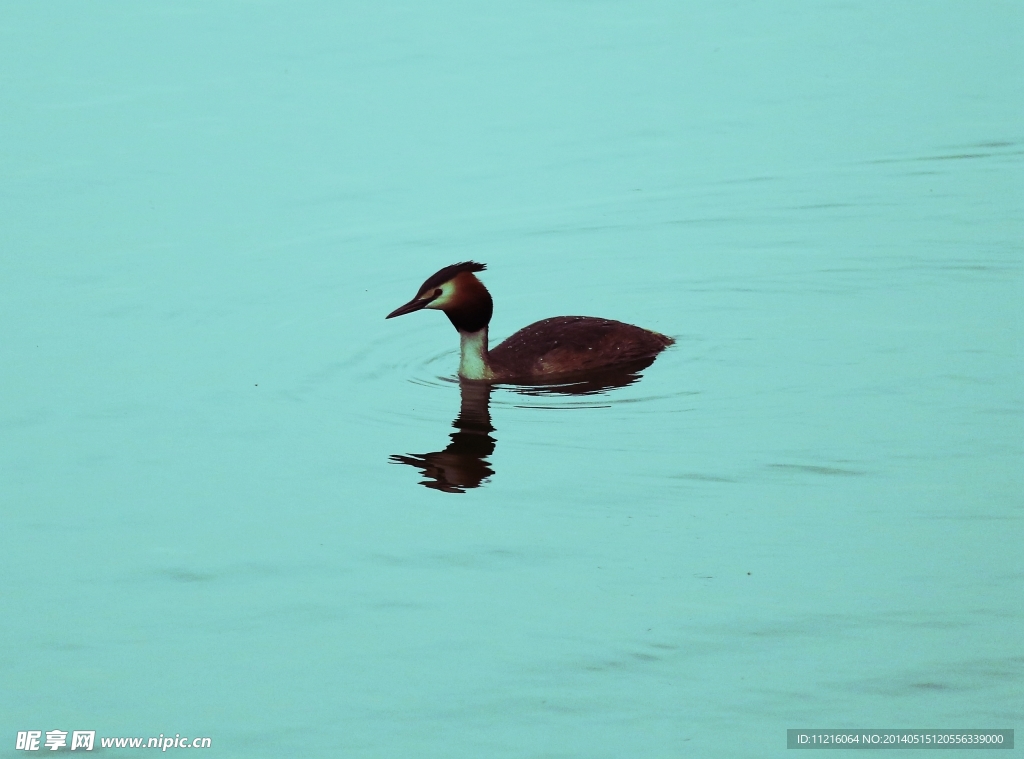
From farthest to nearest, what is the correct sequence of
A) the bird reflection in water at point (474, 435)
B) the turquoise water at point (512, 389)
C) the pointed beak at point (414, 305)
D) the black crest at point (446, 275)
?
the black crest at point (446, 275) → the pointed beak at point (414, 305) → the bird reflection in water at point (474, 435) → the turquoise water at point (512, 389)

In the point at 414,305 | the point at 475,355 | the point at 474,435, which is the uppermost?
the point at 414,305

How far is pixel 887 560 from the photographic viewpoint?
949 cm

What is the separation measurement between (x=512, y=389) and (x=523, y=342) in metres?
0.44

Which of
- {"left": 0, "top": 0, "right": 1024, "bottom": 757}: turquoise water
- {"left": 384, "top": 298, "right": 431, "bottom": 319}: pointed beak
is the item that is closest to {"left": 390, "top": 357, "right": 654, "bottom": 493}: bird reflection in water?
{"left": 0, "top": 0, "right": 1024, "bottom": 757}: turquoise water

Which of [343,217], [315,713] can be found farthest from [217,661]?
[343,217]

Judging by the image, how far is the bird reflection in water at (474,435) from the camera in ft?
37.4

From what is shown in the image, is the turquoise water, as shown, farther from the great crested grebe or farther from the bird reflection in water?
the great crested grebe

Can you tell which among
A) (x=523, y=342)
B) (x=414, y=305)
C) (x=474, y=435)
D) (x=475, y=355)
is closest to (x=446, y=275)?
(x=414, y=305)

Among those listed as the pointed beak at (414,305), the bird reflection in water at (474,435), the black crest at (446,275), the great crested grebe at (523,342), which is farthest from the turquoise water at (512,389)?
the black crest at (446,275)

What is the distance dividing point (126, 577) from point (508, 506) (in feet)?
7.94

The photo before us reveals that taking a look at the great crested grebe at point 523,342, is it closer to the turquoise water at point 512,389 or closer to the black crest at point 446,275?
the black crest at point 446,275

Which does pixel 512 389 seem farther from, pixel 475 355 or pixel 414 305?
pixel 414 305

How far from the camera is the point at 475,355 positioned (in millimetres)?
13727

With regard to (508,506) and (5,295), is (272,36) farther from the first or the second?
(508,506)
